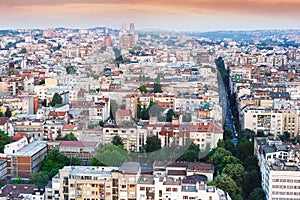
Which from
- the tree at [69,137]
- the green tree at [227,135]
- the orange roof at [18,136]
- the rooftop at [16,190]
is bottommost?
the rooftop at [16,190]

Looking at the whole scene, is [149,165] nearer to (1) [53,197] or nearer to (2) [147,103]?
(1) [53,197]

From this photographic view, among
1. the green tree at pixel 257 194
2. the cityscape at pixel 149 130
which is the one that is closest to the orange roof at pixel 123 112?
the cityscape at pixel 149 130

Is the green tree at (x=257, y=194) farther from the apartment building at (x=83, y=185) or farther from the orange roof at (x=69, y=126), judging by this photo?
the orange roof at (x=69, y=126)

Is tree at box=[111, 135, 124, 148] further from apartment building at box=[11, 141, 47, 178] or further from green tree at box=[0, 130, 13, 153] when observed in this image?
green tree at box=[0, 130, 13, 153]

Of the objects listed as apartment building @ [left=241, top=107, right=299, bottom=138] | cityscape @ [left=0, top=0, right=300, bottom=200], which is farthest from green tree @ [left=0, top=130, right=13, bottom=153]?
apartment building @ [left=241, top=107, right=299, bottom=138]

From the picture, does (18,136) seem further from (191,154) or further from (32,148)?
(191,154)

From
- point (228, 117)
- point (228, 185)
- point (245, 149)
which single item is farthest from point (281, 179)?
point (228, 117)
